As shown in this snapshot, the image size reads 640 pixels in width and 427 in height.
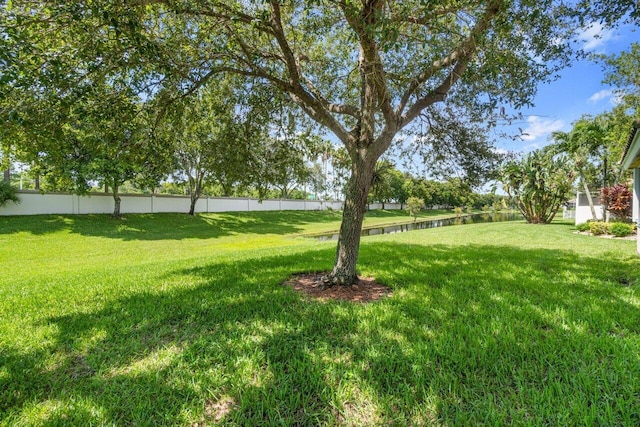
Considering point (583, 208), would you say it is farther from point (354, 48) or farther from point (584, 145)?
Answer: point (354, 48)

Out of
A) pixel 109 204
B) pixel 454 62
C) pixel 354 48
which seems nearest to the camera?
pixel 454 62

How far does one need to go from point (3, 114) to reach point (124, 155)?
59.3 inches

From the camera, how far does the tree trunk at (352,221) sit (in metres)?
4.69

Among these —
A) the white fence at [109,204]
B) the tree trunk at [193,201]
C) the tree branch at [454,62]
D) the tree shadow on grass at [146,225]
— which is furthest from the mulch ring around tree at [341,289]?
A: the tree trunk at [193,201]

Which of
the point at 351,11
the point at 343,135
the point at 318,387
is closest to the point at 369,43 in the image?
the point at 351,11

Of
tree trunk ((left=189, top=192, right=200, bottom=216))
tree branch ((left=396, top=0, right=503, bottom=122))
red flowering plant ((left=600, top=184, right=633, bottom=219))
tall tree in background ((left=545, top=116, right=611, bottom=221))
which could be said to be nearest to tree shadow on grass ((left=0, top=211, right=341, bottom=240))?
tree trunk ((left=189, top=192, right=200, bottom=216))

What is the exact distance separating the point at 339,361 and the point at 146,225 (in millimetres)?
20570

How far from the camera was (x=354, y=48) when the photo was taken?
5.96 m

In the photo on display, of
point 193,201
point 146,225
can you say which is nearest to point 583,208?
point 193,201

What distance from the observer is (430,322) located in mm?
3184

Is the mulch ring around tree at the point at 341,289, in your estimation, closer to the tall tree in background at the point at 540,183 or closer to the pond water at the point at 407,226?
the pond water at the point at 407,226

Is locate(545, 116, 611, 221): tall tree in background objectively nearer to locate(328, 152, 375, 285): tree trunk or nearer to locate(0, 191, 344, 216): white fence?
locate(0, 191, 344, 216): white fence

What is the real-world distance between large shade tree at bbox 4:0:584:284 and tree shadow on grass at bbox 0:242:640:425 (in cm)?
174

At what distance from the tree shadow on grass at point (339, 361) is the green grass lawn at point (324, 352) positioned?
0.01 m
